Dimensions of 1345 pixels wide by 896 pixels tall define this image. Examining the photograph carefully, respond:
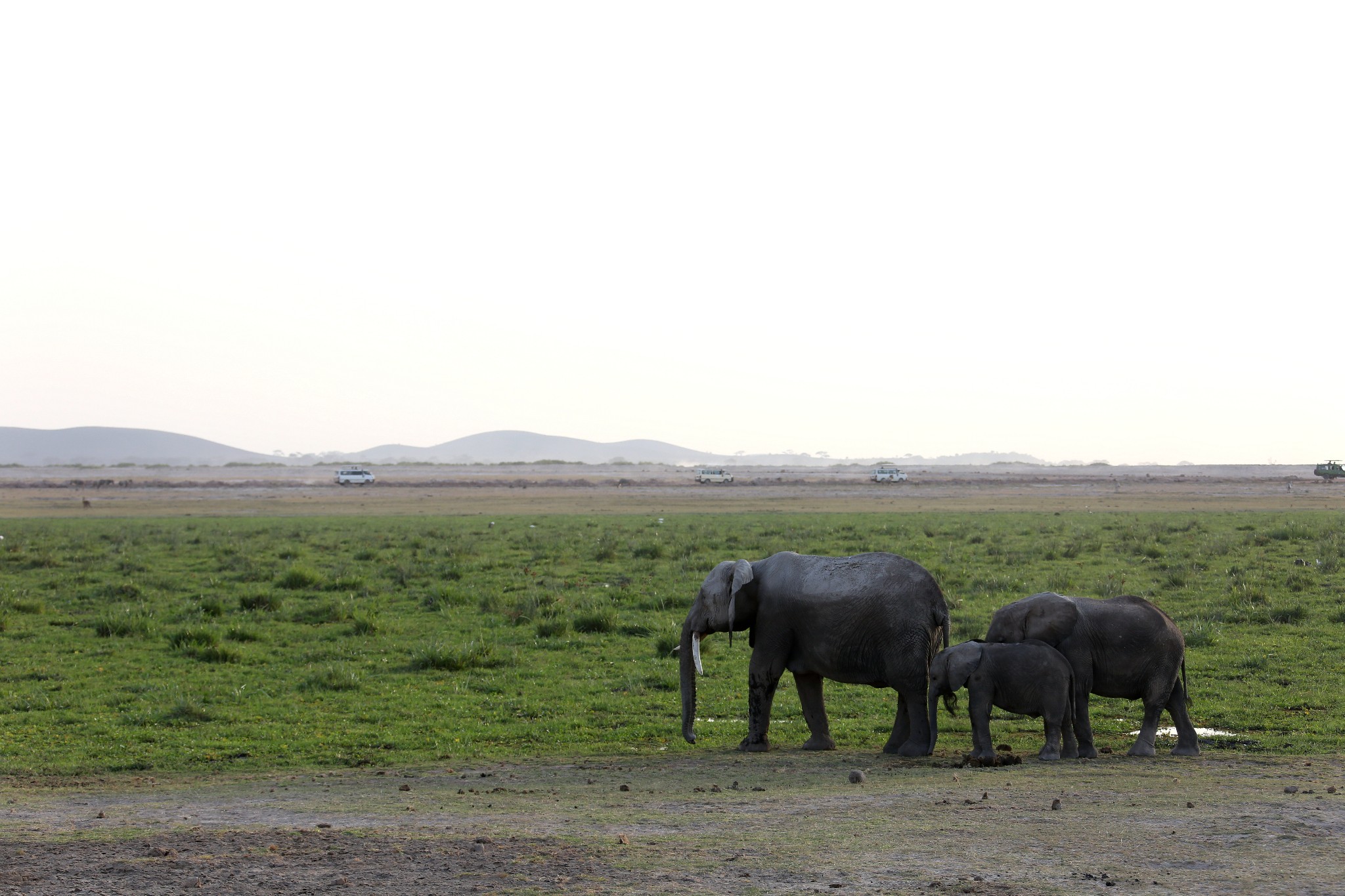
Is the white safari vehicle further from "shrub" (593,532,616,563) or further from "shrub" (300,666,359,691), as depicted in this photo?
"shrub" (300,666,359,691)

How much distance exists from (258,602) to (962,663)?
707 inches

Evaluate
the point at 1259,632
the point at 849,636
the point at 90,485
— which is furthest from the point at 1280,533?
the point at 90,485

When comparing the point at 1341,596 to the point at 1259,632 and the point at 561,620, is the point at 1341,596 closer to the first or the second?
the point at 1259,632

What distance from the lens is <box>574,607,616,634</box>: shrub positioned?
859 inches

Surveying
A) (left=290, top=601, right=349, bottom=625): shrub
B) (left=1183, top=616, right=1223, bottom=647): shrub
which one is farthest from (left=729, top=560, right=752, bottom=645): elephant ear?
(left=290, top=601, right=349, bottom=625): shrub

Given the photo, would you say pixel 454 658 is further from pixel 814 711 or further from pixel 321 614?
pixel 814 711

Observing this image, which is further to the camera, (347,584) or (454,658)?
(347,584)

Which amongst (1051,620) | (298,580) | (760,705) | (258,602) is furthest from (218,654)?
(1051,620)

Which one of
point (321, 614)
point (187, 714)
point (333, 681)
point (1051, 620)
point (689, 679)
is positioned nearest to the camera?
point (1051, 620)

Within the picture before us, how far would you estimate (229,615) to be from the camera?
2391 cm

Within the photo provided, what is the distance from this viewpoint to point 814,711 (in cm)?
1302

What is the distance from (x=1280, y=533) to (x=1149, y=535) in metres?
3.84

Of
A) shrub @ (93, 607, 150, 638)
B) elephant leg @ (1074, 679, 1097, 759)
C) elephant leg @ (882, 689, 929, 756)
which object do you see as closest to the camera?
elephant leg @ (1074, 679, 1097, 759)

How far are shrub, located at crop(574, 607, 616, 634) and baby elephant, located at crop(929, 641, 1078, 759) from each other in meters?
11.0
